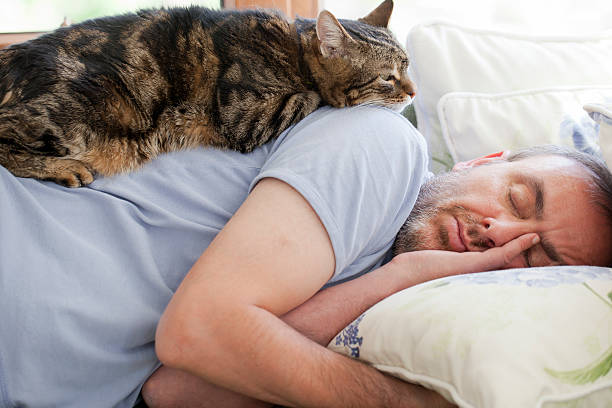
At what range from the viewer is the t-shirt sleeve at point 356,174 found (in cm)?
91

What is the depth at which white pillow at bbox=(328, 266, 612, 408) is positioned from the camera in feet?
2.21

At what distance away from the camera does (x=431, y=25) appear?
5.50ft

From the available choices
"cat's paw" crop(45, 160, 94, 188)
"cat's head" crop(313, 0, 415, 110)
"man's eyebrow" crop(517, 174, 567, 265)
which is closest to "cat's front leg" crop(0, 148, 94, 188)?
"cat's paw" crop(45, 160, 94, 188)

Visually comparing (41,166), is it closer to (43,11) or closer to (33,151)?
(33,151)

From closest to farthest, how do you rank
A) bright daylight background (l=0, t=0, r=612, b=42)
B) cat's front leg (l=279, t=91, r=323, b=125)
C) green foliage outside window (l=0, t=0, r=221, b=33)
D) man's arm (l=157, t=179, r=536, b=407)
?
man's arm (l=157, t=179, r=536, b=407), cat's front leg (l=279, t=91, r=323, b=125), bright daylight background (l=0, t=0, r=612, b=42), green foliage outside window (l=0, t=0, r=221, b=33)

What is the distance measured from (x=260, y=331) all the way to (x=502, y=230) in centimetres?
63

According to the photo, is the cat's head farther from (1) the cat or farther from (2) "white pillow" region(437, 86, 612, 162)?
(2) "white pillow" region(437, 86, 612, 162)

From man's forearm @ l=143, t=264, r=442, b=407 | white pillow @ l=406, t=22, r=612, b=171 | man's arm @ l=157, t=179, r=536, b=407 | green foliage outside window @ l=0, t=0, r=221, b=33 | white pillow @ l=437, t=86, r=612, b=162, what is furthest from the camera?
green foliage outside window @ l=0, t=0, r=221, b=33

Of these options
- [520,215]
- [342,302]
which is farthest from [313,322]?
[520,215]

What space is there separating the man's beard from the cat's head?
38cm

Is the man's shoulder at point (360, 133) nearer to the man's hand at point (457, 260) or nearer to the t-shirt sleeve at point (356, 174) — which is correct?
the t-shirt sleeve at point (356, 174)

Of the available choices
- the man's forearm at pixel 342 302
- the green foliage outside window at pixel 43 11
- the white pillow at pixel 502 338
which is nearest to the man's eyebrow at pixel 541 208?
the white pillow at pixel 502 338

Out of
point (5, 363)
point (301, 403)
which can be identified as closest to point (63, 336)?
point (5, 363)

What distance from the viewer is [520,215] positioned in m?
1.15
